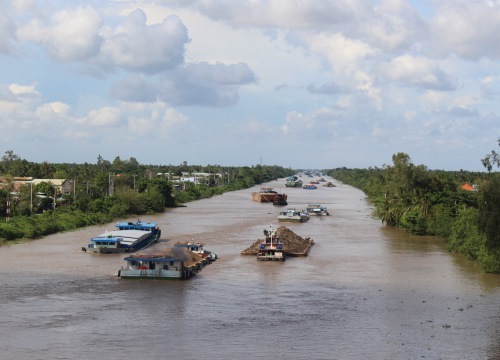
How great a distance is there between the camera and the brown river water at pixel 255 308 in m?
22.1

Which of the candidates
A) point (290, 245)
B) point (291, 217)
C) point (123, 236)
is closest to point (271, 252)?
point (290, 245)

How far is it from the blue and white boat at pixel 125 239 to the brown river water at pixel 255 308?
133 centimetres

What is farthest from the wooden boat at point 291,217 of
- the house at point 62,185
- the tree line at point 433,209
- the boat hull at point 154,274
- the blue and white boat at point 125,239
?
the boat hull at point 154,274

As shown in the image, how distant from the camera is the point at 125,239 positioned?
4534cm

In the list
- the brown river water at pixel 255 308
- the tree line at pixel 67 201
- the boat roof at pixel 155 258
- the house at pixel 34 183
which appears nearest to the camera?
the brown river water at pixel 255 308

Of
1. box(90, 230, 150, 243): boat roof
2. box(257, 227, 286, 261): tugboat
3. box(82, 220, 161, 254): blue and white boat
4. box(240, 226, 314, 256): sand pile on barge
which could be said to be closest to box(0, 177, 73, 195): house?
box(82, 220, 161, 254): blue and white boat

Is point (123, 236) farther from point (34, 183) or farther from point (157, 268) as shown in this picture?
point (34, 183)

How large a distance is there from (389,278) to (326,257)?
807 cm

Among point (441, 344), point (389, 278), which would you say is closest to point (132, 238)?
point (389, 278)

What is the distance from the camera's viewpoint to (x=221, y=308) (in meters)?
27.6

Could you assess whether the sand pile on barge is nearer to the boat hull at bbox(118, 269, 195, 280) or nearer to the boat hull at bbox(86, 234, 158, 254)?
the boat hull at bbox(86, 234, 158, 254)

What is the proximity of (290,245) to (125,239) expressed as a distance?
11.1 meters

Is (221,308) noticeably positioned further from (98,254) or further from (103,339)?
(98,254)

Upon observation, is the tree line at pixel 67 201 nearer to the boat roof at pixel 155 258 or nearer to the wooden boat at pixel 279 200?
the wooden boat at pixel 279 200
